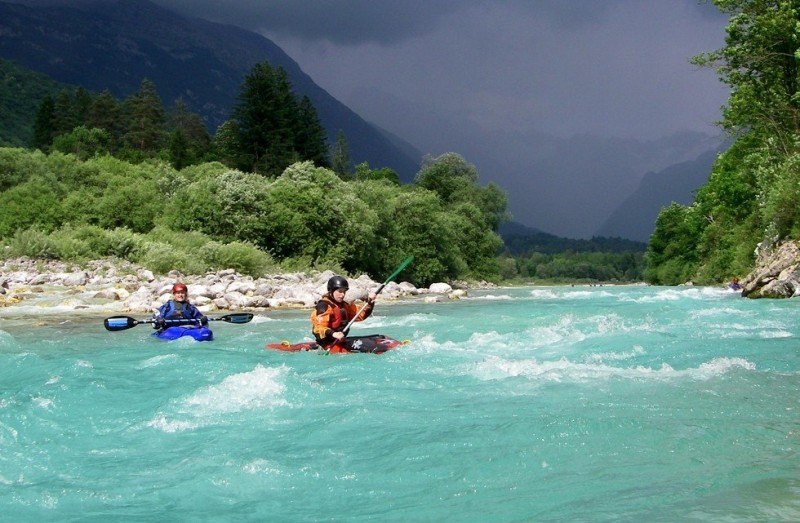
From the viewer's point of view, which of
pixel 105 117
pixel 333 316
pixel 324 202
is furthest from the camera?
pixel 105 117

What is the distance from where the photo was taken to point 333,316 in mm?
11359

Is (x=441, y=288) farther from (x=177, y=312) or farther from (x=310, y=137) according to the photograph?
(x=310, y=137)

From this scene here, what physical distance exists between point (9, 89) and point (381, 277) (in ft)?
281

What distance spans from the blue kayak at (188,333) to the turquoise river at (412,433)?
1272mm

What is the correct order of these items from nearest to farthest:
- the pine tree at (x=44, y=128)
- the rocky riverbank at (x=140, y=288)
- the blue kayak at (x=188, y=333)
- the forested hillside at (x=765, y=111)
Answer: the blue kayak at (x=188, y=333), the rocky riverbank at (x=140, y=288), the forested hillside at (x=765, y=111), the pine tree at (x=44, y=128)

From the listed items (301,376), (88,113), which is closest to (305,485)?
(301,376)


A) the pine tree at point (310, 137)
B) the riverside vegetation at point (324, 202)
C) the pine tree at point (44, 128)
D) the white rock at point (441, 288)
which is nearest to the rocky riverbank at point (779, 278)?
the riverside vegetation at point (324, 202)

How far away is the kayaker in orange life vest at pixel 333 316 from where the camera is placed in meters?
11.0

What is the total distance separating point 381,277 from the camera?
40.8 meters

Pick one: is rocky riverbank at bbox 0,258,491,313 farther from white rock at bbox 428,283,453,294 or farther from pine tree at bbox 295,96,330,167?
pine tree at bbox 295,96,330,167

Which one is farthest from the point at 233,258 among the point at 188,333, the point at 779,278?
the point at 779,278

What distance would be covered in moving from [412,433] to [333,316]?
5406 millimetres

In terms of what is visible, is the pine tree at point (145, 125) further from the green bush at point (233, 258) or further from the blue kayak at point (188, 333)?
the blue kayak at point (188, 333)

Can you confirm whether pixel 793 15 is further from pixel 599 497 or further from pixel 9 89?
pixel 9 89
